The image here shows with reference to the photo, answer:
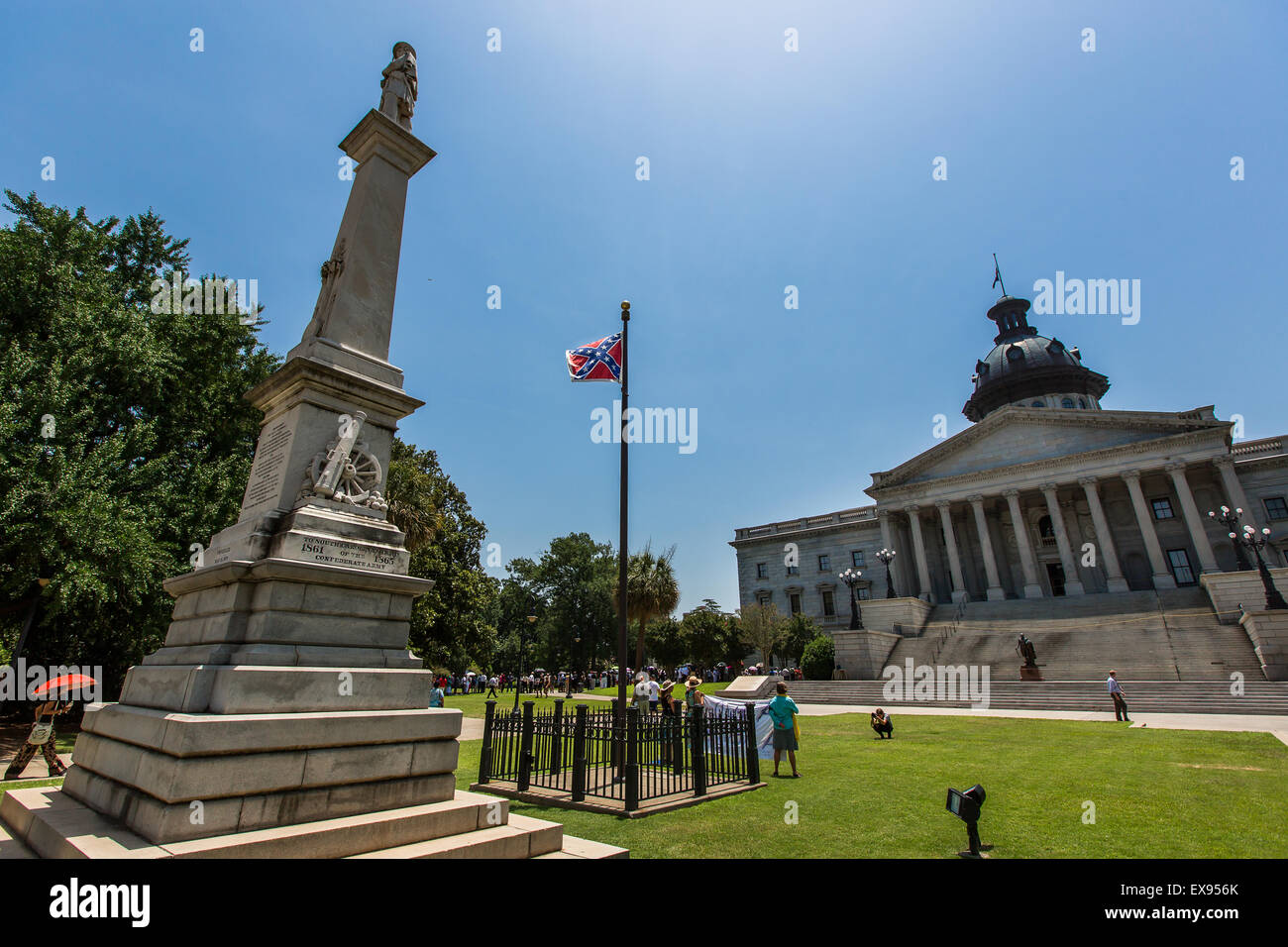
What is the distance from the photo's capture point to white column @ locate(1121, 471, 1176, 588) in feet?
128

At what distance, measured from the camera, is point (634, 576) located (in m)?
34.2

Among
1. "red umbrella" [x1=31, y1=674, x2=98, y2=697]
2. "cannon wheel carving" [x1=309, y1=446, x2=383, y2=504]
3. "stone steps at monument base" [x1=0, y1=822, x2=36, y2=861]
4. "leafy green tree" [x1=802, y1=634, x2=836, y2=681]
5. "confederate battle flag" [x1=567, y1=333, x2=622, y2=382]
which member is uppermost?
"confederate battle flag" [x1=567, y1=333, x2=622, y2=382]

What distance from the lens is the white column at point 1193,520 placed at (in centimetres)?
3744

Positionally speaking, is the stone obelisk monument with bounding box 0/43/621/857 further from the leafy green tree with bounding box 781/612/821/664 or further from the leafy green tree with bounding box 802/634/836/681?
the leafy green tree with bounding box 781/612/821/664

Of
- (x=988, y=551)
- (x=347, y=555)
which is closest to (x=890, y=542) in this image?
(x=988, y=551)

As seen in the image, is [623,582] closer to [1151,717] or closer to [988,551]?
[1151,717]

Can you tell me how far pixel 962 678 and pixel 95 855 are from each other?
34.9m

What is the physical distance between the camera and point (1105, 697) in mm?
24125

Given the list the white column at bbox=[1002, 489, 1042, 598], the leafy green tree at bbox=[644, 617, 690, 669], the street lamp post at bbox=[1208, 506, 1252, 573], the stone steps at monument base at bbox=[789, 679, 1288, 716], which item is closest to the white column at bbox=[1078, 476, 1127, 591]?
the white column at bbox=[1002, 489, 1042, 598]

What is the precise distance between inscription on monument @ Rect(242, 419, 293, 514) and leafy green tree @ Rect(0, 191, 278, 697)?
1102cm

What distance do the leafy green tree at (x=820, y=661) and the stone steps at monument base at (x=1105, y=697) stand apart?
14.1ft

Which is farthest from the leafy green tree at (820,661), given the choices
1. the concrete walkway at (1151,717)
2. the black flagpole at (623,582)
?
the black flagpole at (623,582)
